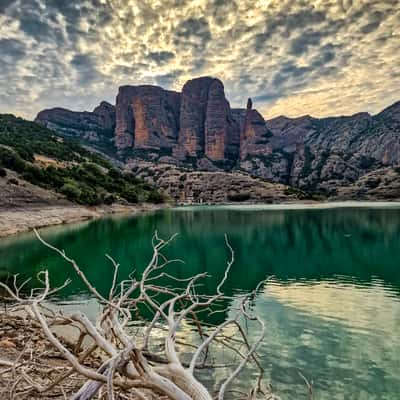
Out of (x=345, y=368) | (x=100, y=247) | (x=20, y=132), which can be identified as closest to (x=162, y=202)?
(x=20, y=132)

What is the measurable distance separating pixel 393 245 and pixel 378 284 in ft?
46.6

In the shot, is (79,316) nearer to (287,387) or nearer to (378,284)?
(287,387)

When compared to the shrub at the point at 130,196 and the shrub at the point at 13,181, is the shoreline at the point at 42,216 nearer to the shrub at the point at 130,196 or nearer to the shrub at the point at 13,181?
the shrub at the point at 13,181

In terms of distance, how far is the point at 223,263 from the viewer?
25172mm

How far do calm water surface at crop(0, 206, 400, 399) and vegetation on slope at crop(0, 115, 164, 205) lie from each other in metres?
24.9

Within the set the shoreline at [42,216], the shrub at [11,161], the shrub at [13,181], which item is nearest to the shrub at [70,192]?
the shoreline at [42,216]

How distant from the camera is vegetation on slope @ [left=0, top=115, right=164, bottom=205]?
202ft

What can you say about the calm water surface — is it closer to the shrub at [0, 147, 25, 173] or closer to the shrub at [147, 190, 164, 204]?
the shrub at [0, 147, 25, 173]

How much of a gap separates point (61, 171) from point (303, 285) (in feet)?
226

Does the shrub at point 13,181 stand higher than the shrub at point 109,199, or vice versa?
the shrub at point 13,181

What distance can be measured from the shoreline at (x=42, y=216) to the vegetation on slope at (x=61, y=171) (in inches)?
107

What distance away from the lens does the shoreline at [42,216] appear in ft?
132

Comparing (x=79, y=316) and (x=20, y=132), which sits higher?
(x=20, y=132)

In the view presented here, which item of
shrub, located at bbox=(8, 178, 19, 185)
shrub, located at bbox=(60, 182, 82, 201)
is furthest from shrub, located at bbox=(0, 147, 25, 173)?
shrub, located at bbox=(8, 178, 19, 185)
